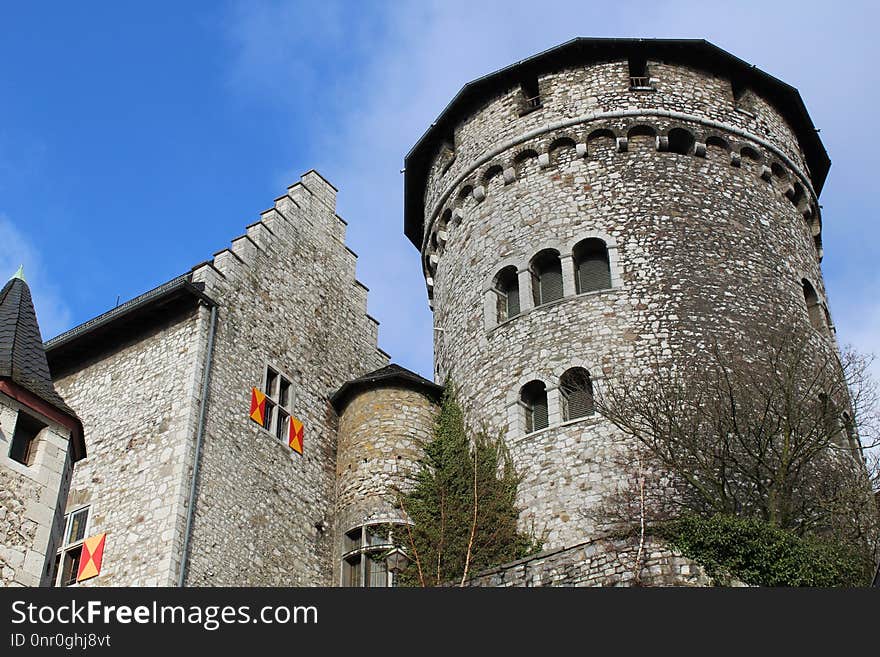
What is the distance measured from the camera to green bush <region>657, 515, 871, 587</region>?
15516 mm

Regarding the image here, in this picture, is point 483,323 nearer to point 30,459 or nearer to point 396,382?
point 396,382

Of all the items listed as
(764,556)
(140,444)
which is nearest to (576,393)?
(764,556)

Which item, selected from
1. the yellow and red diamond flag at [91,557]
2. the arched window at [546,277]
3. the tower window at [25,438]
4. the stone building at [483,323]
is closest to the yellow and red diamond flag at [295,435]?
the stone building at [483,323]

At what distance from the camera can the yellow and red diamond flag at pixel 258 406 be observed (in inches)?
819

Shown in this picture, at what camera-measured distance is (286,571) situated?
19.8 metres

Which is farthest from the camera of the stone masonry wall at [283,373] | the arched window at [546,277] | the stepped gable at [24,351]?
the arched window at [546,277]

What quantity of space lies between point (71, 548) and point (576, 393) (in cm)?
836

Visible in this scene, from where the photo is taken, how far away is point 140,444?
1967cm

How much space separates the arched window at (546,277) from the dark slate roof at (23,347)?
8.69 metres

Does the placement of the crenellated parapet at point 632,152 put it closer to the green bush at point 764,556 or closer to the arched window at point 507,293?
the arched window at point 507,293

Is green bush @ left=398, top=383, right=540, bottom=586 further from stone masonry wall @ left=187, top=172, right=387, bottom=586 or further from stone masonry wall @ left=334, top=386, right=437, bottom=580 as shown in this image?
stone masonry wall @ left=187, top=172, right=387, bottom=586

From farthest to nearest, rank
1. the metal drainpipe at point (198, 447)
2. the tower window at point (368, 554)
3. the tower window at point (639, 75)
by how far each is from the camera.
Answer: the tower window at point (639, 75), the tower window at point (368, 554), the metal drainpipe at point (198, 447)

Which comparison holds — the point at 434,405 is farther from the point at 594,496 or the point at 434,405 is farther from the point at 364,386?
the point at 594,496

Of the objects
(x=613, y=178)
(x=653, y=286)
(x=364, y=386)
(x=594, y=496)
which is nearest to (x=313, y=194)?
(x=364, y=386)
